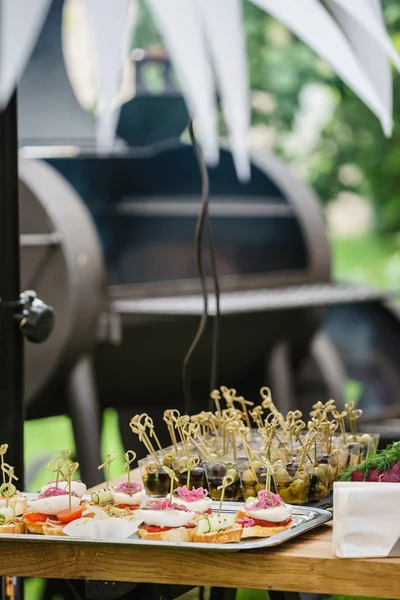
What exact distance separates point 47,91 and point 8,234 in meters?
2.95

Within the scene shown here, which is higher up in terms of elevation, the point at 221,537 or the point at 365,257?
the point at 365,257

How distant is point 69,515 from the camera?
1938 millimetres

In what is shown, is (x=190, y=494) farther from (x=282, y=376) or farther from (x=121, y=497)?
(x=282, y=376)

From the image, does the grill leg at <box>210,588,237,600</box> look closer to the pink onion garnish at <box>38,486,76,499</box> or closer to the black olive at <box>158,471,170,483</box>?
the black olive at <box>158,471,170,483</box>

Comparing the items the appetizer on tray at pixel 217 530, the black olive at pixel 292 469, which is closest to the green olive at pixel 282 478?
the black olive at pixel 292 469

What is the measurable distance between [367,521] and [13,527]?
0.62 meters

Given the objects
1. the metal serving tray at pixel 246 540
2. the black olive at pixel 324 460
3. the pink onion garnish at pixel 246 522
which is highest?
the black olive at pixel 324 460

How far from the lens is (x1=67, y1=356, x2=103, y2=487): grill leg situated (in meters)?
4.52

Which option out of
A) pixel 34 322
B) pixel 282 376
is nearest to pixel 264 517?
pixel 34 322

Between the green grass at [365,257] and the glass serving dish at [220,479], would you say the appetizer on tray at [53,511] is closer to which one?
the glass serving dish at [220,479]

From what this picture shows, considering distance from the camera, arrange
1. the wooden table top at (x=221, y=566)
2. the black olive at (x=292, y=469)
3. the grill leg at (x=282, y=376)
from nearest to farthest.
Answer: the wooden table top at (x=221, y=566)
the black olive at (x=292, y=469)
the grill leg at (x=282, y=376)

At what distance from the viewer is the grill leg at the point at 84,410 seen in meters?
4.52

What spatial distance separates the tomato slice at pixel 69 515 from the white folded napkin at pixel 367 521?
48 cm

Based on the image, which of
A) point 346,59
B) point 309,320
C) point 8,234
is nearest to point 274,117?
point 309,320
